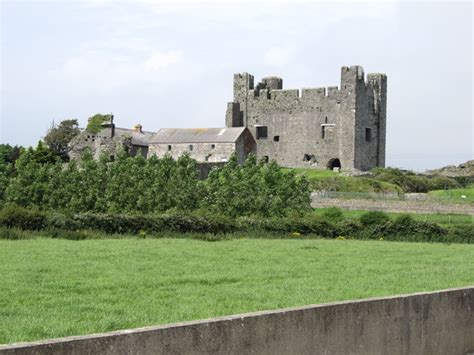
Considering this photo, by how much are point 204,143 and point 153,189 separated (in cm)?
4064

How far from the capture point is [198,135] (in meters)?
86.6

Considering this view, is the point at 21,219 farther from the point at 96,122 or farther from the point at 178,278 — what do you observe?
the point at 96,122

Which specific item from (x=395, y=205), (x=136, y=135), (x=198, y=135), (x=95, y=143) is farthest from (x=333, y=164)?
(x=395, y=205)

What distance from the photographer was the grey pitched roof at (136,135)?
87250 mm

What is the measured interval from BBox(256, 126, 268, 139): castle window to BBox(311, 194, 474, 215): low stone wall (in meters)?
33.0

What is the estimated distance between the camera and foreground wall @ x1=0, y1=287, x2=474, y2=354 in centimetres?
711

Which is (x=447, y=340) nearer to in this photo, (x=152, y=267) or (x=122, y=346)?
(x=122, y=346)

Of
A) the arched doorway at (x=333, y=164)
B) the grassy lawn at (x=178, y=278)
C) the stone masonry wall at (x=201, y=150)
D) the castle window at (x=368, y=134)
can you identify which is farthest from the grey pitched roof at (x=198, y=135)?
the grassy lawn at (x=178, y=278)

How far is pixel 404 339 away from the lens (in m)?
10.7

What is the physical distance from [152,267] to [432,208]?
125 ft

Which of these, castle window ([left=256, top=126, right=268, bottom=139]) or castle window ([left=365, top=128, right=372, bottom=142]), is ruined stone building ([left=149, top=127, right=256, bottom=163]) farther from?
castle window ([left=365, top=128, right=372, bottom=142])

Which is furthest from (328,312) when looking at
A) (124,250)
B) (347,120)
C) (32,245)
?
(347,120)

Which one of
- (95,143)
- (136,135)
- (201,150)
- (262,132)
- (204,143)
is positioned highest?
(262,132)

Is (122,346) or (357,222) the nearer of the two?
(122,346)
